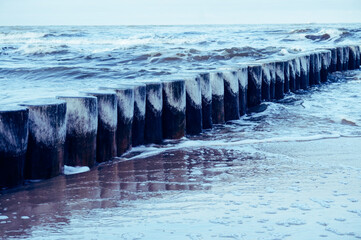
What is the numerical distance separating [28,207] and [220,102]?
3286mm

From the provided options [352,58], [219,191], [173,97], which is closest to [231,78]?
[173,97]

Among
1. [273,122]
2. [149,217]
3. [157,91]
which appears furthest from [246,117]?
[149,217]

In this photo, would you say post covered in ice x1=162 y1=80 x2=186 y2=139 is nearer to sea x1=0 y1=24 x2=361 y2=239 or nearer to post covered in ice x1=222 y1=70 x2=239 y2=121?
sea x1=0 y1=24 x2=361 y2=239

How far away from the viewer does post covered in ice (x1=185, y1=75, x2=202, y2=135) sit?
5.07m

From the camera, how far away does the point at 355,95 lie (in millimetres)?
8133

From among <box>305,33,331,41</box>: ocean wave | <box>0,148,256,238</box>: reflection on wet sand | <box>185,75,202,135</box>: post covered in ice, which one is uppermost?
<box>305,33,331,41</box>: ocean wave

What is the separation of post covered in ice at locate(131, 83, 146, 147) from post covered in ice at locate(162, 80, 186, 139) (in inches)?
13.6

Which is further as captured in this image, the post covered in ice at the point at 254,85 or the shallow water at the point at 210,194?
the post covered in ice at the point at 254,85

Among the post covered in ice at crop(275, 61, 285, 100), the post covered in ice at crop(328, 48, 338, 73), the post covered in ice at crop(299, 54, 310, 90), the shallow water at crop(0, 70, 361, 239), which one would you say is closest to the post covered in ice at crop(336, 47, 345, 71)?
the post covered in ice at crop(328, 48, 338, 73)

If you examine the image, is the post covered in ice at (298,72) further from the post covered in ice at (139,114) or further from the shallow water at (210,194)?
the post covered in ice at (139,114)

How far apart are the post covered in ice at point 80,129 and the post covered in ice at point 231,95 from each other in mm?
2478

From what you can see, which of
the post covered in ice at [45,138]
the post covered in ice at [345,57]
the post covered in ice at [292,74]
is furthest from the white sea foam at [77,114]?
the post covered in ice at [345,57]

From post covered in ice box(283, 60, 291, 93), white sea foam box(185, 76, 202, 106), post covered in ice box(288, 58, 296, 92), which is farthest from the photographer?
post covered in ice box(288, 58, 296, 92)

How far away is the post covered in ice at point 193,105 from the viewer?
5074 millimetres
